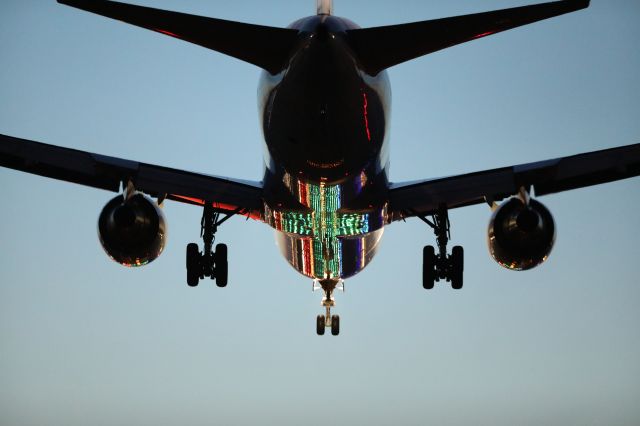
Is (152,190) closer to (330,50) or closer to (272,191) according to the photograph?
(272,191)

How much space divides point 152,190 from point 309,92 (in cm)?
678

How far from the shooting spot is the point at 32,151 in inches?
705

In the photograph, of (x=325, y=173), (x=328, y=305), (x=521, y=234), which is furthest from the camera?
(x=328, y=305)

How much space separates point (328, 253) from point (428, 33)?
771 cm

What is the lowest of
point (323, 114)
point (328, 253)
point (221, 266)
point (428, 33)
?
point (323, 114)

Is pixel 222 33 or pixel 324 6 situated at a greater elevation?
pixel 324 6

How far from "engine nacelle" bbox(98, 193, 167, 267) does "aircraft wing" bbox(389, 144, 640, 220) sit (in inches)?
191

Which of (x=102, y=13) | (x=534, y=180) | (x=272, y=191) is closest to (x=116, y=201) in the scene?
(x=272, y=191)

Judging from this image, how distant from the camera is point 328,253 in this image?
20.3 m

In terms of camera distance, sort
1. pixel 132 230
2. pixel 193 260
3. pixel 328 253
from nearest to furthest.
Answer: pixel 132 230 < pixel 328 253 < pixel 193 260

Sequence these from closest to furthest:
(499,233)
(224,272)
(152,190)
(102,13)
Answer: (102,13), (499,233), (152,190), (224,272)

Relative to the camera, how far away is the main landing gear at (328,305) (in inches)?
955

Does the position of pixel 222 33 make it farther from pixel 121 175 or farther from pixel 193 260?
pixel 193 260

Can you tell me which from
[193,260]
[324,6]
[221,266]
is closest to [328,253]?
[221,266]
